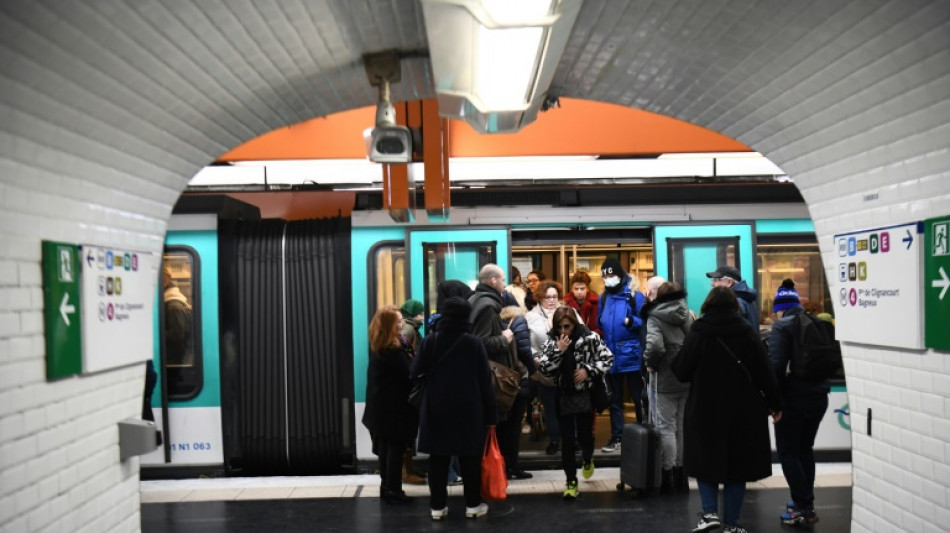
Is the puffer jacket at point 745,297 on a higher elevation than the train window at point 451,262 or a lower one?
lower

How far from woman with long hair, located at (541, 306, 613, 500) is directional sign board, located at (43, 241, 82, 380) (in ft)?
12.4

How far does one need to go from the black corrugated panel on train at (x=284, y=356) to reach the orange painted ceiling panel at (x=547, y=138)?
28.5 inches

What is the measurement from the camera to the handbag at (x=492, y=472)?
6.18m

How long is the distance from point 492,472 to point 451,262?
7.30 feet

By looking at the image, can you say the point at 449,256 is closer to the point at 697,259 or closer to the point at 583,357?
the point at 583,357

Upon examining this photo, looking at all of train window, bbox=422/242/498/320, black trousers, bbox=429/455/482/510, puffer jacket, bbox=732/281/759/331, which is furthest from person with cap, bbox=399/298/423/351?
puffer jacket, bbox=732/281/759/331

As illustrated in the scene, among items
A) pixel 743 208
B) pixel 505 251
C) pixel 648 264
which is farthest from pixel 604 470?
pixel 648 264

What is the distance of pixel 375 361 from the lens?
21.5 feet

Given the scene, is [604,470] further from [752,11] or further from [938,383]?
[752,11]

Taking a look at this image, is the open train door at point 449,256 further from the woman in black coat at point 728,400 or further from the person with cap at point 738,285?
the woman in black coat at point 728,400

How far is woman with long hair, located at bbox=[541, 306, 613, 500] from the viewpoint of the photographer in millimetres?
6430

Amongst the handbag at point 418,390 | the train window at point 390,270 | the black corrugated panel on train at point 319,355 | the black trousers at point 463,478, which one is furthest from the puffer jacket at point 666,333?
the black corrugated panel on train at point 319,355

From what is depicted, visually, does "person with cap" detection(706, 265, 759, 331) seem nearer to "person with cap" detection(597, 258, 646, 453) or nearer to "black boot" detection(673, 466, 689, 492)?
"person with cap" detection(597, 258, 646, 453)

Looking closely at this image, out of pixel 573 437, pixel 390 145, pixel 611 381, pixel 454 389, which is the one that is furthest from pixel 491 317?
pixel 390 145
